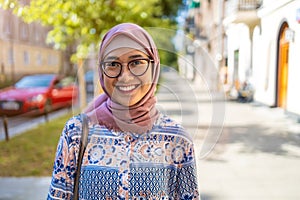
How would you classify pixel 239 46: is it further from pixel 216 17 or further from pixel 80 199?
pixel 80 199

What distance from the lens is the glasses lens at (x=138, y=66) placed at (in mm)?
1122

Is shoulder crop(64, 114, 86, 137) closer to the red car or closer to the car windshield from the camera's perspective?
the red car

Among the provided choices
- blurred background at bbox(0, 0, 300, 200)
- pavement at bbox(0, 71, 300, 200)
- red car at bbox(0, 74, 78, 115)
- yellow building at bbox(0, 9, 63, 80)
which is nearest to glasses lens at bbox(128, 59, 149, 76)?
blurred background at bbox(0, 0, 300, 200)

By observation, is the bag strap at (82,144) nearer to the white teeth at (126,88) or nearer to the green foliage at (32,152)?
the white teeth at (126,88)

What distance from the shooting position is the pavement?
256cm

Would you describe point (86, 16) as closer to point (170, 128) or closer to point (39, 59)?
point (39, 59)

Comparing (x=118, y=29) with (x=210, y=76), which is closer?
(x=118, y=29)

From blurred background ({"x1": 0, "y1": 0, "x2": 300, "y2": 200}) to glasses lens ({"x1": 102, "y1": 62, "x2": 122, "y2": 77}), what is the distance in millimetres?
644

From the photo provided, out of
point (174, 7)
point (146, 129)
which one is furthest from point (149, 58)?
point (174, 7)

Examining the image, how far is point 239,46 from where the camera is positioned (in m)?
2.76

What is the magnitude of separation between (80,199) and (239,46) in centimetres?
207

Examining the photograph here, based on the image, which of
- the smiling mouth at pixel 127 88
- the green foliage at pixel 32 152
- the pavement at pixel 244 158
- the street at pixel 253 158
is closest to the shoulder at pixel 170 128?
the smiling mouth at pixel 127 88

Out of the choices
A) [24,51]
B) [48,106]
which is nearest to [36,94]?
[48,106]

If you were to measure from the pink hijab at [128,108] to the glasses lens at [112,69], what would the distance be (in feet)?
0.14
